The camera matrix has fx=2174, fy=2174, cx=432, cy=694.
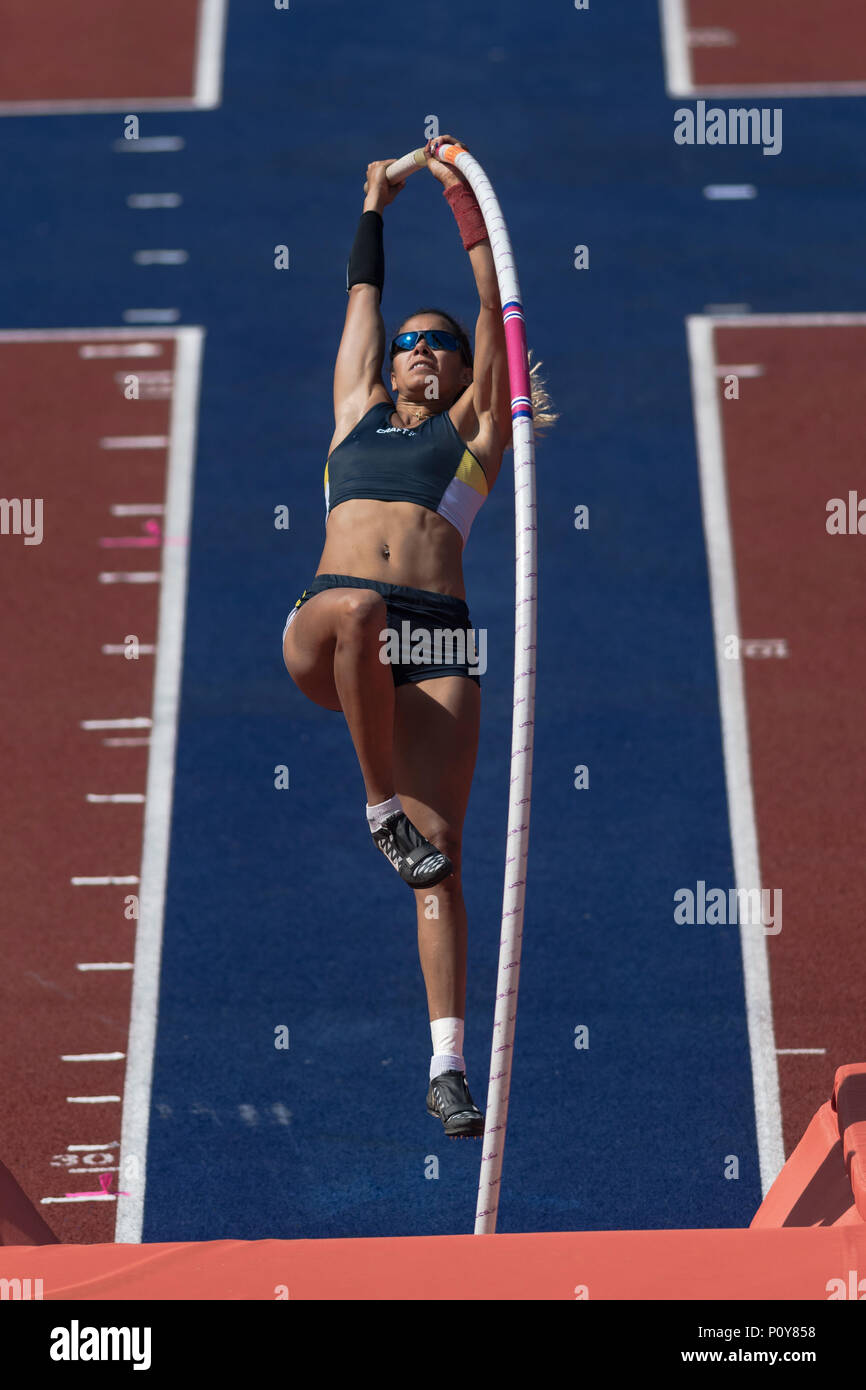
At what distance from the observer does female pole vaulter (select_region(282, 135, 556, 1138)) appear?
8492mm

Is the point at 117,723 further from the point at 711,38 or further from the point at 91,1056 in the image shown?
the point at 711,38

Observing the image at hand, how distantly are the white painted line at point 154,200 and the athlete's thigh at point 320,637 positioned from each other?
1051 centimetres

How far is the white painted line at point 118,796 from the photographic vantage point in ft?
44.9

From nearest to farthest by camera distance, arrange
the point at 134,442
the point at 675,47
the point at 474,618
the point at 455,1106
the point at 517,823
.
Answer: the point at 517,823 < the point at 455,1106 < the point at 474,618 < the point at 134,442 < the point at 675,47

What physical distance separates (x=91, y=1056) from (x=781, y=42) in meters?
12.4

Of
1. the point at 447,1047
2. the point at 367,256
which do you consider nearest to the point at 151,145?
the point at 367,256

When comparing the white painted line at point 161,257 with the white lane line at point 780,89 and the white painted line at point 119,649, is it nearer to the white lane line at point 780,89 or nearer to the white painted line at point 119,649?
the white painted line at point 119,649

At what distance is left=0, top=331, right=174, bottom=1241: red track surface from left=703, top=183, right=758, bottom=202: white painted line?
4.87m

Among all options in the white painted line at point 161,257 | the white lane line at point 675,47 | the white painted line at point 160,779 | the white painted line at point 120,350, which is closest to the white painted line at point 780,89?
the white lane line at point 675,47

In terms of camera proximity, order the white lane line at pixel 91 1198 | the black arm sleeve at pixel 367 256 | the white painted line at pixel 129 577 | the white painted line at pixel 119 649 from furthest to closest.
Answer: the white painted line at pixel 129 577
the white painted line at pixel 119 649
the white lane line at pixel 91 1198
the black arm sleeve at pixel 367 256

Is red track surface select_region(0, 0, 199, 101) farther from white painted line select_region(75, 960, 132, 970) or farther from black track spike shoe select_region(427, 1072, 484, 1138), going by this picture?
black track spike shoe select_region(427, 1072, 484, 1138)

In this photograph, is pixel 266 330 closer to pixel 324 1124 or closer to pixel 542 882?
pixel 542 882

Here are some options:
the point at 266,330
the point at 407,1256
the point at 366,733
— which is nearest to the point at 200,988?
the point at 366,733

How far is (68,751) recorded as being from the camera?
45.9 feet
